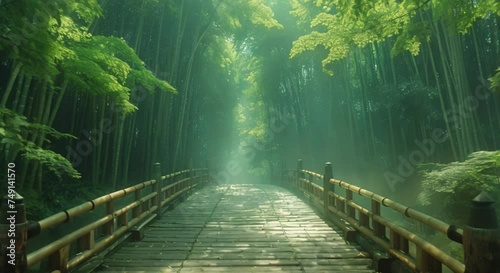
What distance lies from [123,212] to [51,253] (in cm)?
193

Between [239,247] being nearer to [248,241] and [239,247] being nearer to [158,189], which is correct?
[248,241]

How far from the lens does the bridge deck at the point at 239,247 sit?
13.4 ft

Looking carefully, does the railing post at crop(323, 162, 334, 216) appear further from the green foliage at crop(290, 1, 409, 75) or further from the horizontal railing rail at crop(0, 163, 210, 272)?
the horizontal railing rail at crop(0, 163, 210, 272)

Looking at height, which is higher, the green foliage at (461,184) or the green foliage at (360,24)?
the green foliage at (360,24)

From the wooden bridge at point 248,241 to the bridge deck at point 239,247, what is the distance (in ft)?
0.03

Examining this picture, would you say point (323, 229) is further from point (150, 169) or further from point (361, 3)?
A: point (150, 169)

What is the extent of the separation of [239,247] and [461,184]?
166 inches

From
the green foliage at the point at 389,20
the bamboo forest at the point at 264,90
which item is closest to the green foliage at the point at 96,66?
the bamboo forest at the point at 264,90

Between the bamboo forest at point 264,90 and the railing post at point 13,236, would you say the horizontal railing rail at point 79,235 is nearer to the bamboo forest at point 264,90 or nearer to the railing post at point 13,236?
the railing post at point 13,236

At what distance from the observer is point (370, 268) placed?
405 centimetres

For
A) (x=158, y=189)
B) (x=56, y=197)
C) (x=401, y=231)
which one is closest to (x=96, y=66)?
(x=158, y=189)

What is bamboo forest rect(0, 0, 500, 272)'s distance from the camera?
5.07m

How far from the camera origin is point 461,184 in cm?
708

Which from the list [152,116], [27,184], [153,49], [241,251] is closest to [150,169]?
[152,116]
